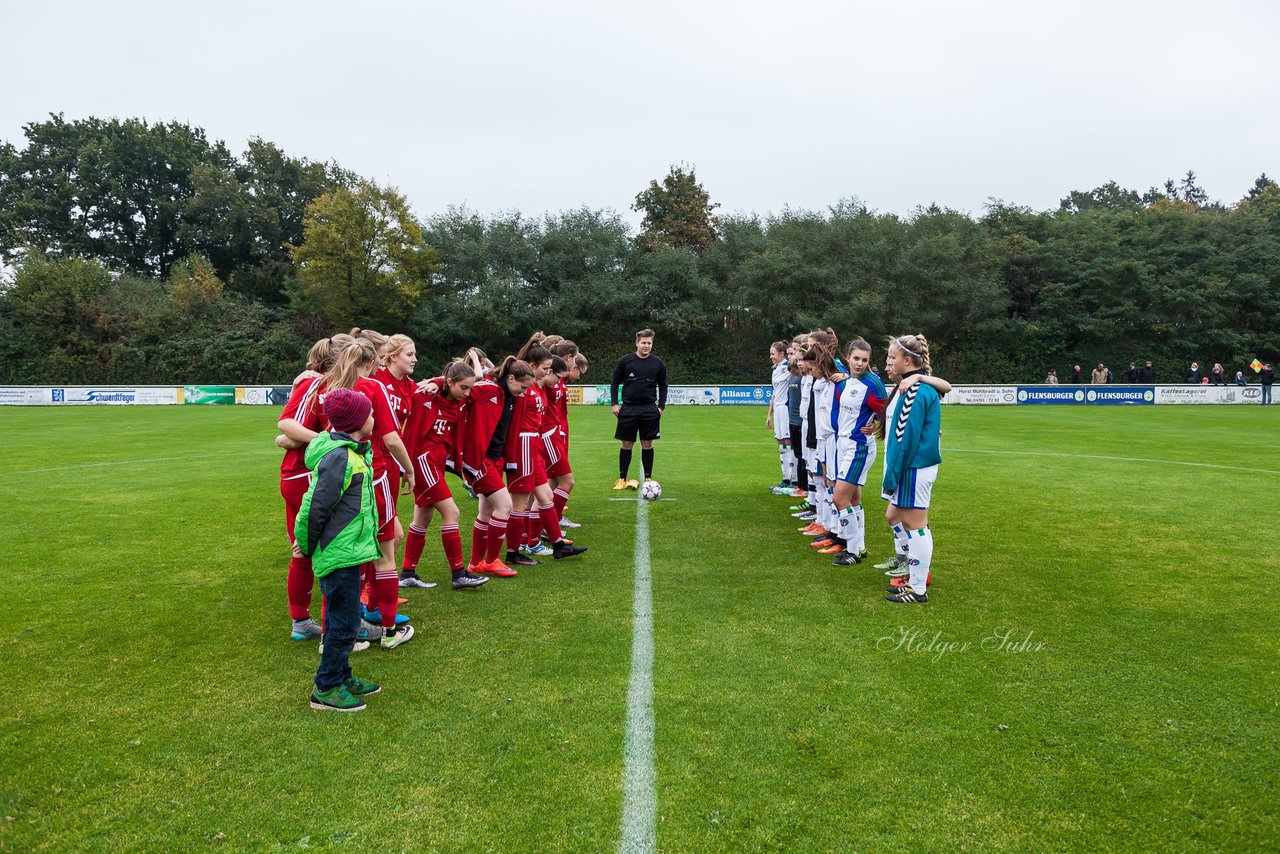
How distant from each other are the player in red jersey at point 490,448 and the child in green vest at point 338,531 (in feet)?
7.15

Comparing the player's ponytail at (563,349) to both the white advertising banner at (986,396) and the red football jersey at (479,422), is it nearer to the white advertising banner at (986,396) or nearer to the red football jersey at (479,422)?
the red football jersey at (479,422)

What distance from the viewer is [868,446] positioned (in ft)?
23.4

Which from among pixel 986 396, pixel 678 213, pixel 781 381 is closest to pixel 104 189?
pixel 678 213

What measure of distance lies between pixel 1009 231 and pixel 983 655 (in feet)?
162

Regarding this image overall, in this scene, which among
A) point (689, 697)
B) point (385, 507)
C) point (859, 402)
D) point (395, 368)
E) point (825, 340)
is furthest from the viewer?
point (825, 340)

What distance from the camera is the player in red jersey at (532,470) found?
690cm

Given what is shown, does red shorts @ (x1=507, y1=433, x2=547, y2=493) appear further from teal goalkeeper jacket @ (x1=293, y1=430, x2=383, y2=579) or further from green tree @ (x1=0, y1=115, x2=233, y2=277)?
green tree @ (x1=0, y1=115, x2=233, y2=277)

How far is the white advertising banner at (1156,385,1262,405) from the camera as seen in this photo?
3462 centimetres

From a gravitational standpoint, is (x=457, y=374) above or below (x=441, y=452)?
above

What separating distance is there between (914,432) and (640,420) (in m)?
4.74

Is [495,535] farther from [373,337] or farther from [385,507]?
[373,337]

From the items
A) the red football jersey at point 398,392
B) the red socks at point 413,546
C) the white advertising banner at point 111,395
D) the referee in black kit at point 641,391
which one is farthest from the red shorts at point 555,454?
the white advertising banner at point 111,395

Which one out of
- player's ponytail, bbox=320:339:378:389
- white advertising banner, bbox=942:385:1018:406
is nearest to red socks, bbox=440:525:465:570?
player's ponytail, bbox=320:339:378:389

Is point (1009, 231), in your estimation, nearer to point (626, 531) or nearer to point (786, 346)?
point (786, 346)
